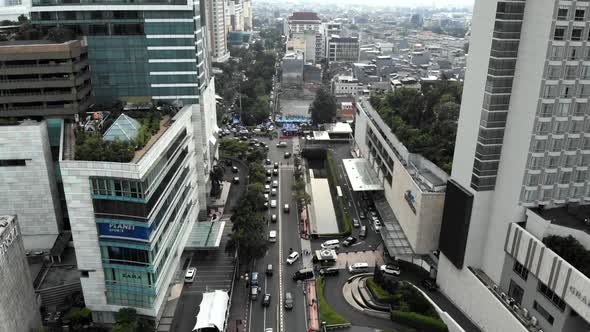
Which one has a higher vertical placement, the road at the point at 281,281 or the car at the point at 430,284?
the car at the point at 430,284

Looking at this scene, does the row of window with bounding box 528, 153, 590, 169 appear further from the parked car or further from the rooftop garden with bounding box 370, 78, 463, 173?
the parked car

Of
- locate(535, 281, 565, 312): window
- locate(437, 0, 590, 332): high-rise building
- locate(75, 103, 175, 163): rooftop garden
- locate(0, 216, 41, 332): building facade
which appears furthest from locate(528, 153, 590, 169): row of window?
locate(0, 216, 41, 332): building facade

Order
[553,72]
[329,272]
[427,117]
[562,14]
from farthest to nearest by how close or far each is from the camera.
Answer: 1. [427,117]
2. [329,272]
3. [553,72]
4. [562,14]

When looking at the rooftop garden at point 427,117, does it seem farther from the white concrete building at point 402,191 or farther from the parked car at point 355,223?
the parked car at point 355,223

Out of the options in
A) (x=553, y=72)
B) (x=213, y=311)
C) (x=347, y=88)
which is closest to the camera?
(x=553, y=72)

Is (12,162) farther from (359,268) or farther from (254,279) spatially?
(359,268)

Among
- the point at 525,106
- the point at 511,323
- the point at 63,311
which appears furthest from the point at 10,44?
the point at 511,323

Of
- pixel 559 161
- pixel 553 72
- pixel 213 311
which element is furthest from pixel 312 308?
pixel 553 72

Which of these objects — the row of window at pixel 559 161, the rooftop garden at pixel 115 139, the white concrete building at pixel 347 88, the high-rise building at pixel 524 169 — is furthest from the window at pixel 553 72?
the white concrete building at pixel 347 88
